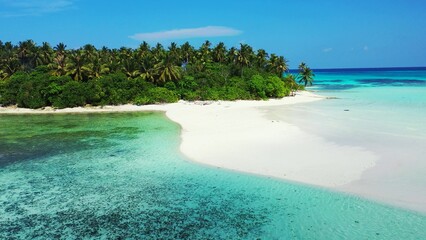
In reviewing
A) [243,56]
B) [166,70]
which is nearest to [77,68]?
[166,70]

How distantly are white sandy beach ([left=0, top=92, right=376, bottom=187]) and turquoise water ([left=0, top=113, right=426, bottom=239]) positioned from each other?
1280mm

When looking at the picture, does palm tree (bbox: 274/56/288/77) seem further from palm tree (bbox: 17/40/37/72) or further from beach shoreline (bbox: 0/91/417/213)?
palm tree (bbox: 17/40/37/72)

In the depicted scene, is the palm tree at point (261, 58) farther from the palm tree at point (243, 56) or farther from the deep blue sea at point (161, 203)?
the deep blue sea at point (161, 203)

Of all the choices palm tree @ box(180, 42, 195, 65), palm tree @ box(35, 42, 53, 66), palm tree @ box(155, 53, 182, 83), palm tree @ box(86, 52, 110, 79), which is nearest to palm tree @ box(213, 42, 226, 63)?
palm tree @ box(180, 42, 195, 65)

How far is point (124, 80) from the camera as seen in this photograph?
56031mm

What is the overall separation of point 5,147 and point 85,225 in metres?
18.3

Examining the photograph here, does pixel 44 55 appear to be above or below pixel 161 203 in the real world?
above

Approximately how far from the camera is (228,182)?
1861 centimetres

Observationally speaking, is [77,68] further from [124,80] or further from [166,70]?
[166,70]

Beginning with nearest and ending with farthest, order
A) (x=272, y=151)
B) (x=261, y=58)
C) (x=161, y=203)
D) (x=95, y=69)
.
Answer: (x=161, y=203), (x=272, y=151), (x=95, y=69), (x=261, y=58)

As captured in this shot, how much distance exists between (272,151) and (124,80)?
3782 centimetres

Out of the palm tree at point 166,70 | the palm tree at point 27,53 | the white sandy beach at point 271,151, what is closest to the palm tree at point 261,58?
the palm tree at point 166,70

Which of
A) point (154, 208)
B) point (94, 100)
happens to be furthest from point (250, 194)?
point (94, 100)

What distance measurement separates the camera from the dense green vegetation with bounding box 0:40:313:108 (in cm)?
5328
